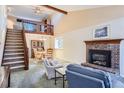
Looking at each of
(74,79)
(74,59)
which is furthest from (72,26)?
(74,79)

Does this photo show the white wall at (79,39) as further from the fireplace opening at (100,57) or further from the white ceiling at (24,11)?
the white ceiling at (24,11)

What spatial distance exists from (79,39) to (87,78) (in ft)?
16.3

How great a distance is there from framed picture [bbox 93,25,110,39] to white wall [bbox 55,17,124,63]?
150 millimetres

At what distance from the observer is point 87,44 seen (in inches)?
255

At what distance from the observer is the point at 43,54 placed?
9195mm

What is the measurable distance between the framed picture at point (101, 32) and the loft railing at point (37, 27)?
16.3 feet

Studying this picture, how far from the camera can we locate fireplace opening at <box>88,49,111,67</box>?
530cm

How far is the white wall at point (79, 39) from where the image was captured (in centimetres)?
492

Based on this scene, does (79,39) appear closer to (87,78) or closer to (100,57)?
(100,57)

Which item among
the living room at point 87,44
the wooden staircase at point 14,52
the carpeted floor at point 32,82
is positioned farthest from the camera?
the wooden staircase at point 14,52

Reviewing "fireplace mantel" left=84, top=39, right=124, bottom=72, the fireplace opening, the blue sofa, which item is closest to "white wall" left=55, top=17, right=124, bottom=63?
"fireplace mantel" left=84, top=39, right=124, bottom=72

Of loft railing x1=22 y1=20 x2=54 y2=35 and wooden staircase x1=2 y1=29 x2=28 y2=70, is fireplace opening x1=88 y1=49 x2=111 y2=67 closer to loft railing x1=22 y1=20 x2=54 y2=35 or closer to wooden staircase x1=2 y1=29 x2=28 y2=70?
wooden staircase x1=2 y1=29 x2=28 y2=70

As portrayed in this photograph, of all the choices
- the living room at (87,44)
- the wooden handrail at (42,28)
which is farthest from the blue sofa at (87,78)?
the wooden handrail at (42,28)

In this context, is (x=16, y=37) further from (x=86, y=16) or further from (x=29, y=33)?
(x=86, y=16)
